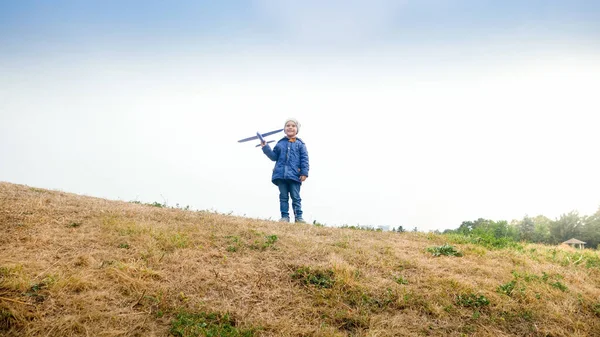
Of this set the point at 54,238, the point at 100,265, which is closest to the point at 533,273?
the point at 100,265

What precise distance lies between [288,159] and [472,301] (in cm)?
691

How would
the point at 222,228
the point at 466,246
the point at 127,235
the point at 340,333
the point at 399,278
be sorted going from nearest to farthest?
the point at 340,333
the point at 399,278
the point at 127,235
the point at 222,228
the point at 466,246

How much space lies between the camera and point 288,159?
37.4ft

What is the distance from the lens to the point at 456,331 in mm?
4902

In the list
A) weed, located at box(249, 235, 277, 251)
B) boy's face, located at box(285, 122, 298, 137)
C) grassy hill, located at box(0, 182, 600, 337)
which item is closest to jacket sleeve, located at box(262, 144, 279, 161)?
boy's face, located at box(285, 122, 298, 137)

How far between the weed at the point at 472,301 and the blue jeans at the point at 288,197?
6181 millimetres

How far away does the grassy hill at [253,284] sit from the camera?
14.9 feet

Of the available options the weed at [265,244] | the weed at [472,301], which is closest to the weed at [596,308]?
the weed at [472,301]

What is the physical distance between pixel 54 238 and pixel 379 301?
558cm

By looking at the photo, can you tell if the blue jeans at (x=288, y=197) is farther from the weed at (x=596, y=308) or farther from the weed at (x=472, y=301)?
the weed at (x=596, y=308)

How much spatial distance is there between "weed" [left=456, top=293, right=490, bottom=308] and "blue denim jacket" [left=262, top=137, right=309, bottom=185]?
6.39 metres

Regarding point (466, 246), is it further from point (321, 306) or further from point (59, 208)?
point (59, 208)

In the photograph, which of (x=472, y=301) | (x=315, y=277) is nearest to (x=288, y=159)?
(x=315, y=277)

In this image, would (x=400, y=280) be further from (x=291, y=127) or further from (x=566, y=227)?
(x=566, y=227)
